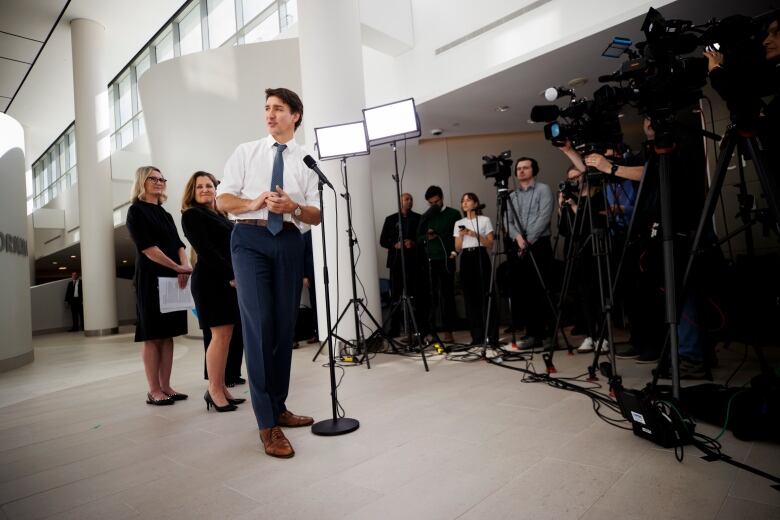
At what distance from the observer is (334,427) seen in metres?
1.98

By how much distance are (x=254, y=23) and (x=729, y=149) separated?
788 cm

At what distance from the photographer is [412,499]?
133cm

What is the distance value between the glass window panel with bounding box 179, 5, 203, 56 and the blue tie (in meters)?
→ 8.36

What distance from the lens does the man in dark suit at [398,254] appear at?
5105 millimetres

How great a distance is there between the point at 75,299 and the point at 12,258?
7.78 m

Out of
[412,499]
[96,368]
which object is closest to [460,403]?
[412,499]

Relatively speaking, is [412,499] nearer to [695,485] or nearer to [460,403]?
[695,485]

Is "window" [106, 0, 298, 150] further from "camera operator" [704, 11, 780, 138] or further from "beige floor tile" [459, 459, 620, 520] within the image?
"beige floor tile" [459, 459, 620, 520]

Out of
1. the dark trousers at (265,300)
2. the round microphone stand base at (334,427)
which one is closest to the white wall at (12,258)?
the dark trousers at (265,300)

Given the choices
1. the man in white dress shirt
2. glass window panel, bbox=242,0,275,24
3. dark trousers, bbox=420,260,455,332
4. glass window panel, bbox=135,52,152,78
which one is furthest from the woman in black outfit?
glass window panel, bbox=135,52,152,78

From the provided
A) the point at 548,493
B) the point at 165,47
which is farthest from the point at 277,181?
the point at 165,47

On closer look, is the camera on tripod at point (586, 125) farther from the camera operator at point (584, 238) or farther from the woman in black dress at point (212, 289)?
the woman in black dress at point (212, 289)

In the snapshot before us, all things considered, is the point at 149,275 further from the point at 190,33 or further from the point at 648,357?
the point at 190,33

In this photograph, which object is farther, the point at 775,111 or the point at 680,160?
the point at 680,160
